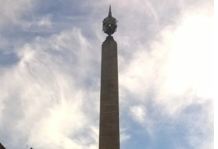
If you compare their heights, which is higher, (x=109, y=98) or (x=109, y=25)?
(x=109, y=25)

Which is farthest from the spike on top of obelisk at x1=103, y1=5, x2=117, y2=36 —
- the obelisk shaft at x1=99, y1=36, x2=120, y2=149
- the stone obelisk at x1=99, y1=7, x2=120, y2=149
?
the obelisk shaft at x1=99, y1=36, x2=120, y2=149

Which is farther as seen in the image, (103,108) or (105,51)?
(105,51)

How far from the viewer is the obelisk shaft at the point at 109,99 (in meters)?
30.7

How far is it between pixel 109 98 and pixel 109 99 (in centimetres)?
9

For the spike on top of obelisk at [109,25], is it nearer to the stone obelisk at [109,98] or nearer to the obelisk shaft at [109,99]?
the stone obelisk at [109,98]

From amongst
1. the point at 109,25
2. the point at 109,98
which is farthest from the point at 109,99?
the point at 109,25

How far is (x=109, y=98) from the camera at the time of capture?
32.3m

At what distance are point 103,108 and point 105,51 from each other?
5.71m

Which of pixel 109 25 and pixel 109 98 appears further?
pixel 109 25

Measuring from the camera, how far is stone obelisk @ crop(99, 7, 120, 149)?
101ft

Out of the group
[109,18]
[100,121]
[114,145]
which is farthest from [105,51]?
[114,145]

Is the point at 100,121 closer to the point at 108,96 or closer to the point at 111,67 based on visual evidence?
the point at 108,96

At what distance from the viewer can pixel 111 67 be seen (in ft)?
111

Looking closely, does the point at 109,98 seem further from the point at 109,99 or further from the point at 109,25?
the point at 109,25
